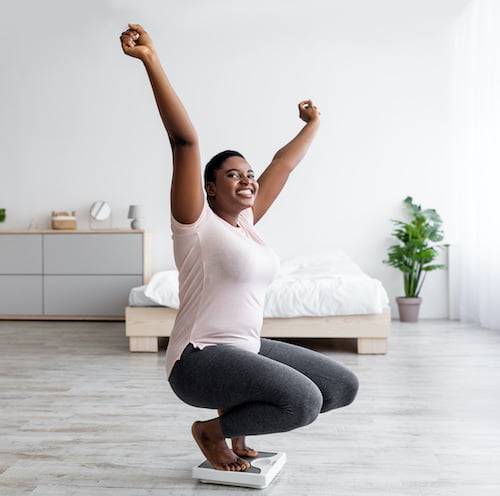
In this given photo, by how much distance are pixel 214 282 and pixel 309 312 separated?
88.0 inches

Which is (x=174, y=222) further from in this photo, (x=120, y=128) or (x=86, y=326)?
(x=120, y=128)

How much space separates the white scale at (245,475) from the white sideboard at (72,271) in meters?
3.69

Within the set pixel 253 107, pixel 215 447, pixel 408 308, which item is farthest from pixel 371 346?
pixel 253 107

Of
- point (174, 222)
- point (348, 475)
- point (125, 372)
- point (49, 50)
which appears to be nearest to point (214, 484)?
point (348, 475)

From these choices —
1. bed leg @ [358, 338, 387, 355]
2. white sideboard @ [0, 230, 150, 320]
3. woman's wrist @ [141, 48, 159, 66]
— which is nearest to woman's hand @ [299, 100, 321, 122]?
woman's wrist @ [141, 48, 159, 66]

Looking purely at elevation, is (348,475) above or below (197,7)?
below

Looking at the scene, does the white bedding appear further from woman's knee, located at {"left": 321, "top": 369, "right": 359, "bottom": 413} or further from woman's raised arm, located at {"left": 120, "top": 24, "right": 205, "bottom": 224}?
woman's raised arm, located at {"left": 120, "top": 24, "right": 205, "bottom": 224}

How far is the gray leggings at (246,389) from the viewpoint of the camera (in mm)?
1713

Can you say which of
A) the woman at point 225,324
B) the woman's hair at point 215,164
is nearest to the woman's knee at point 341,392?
the woman at point 225,324

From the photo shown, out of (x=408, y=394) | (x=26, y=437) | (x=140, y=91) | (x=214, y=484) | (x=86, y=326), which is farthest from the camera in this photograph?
(x=140, y=91)

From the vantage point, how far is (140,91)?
19.7 ft

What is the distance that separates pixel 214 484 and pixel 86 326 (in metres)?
3.58

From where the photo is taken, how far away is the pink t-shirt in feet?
5.81

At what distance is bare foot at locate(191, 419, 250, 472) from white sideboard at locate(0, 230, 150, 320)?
12.2 ft
